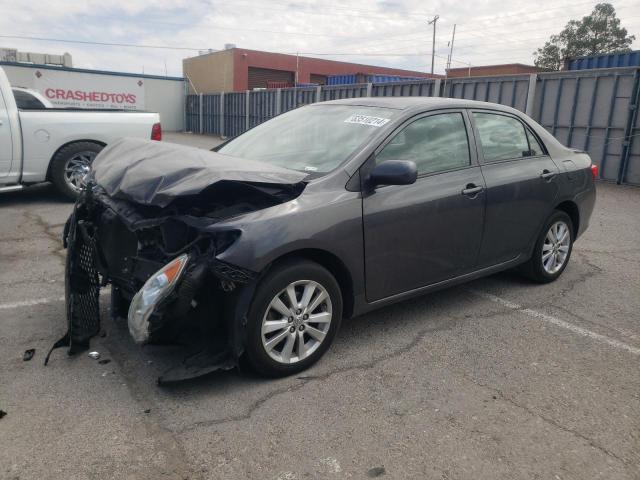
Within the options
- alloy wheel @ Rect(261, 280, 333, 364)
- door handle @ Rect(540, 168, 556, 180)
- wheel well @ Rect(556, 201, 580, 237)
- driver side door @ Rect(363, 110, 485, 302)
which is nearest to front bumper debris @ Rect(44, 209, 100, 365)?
alloy wheel @ Rect(261, 280, 333, 364)

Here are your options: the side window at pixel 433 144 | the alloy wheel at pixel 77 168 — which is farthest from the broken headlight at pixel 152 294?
the alloy wheel at pixel 77 168

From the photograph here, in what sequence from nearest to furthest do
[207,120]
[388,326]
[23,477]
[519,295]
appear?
[23,477] → [388,326] → [519,295] → [207,120]

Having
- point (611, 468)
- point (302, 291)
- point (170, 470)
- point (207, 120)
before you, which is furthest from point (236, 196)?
point (207, 120)

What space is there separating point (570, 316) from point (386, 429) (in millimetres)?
2281

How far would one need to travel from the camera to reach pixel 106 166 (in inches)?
148

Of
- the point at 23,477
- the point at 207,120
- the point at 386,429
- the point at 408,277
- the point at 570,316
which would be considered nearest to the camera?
the point at 23,477

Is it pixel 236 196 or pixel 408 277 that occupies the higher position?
pixel 236 196

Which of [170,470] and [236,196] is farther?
[236,196]

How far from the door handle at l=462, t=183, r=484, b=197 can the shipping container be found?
10912 mm

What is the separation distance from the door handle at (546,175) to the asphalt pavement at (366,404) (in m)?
1.10

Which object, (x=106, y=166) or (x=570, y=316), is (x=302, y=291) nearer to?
(x=106, y=166)

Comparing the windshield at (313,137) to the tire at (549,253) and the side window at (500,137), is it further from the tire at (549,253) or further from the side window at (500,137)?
the tire at (549,253)

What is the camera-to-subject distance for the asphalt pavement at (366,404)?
2455 mm

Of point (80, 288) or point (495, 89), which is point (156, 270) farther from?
point (495, 89)
